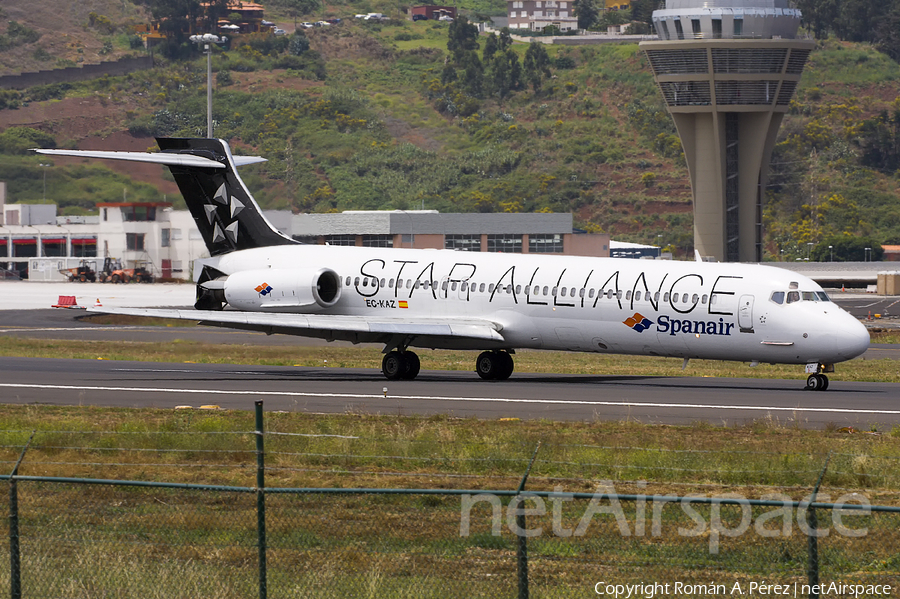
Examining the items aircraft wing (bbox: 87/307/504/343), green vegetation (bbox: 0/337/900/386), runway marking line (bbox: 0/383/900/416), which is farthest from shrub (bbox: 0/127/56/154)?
runway marking line (bbox: 0/383/900/416)

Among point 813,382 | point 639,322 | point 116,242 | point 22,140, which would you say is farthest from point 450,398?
point 22,140

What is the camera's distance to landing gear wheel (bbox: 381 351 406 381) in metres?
35.4

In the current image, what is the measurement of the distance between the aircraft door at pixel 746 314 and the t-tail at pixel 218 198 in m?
14.9

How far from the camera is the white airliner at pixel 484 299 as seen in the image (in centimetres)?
3067

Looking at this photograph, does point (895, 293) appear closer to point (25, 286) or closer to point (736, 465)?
point (25, 286)

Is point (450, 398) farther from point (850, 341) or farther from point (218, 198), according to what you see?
point (218, 198)

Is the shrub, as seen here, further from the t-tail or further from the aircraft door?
the aircraft door

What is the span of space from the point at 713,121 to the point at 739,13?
10457 mm

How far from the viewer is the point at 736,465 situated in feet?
64.0

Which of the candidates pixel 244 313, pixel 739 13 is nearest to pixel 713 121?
pixel 739 13

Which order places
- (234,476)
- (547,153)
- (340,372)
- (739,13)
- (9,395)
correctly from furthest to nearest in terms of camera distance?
1. (547,153)
2. (739,13)
3. (340,372)
4. (9,395)
5. (234,476)

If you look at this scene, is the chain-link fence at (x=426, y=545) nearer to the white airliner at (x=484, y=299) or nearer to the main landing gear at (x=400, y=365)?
the white airliner at (x=484, y=299)

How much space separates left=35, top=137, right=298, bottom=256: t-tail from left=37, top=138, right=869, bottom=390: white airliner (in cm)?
4

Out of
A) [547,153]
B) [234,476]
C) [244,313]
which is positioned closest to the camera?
[234,476]
